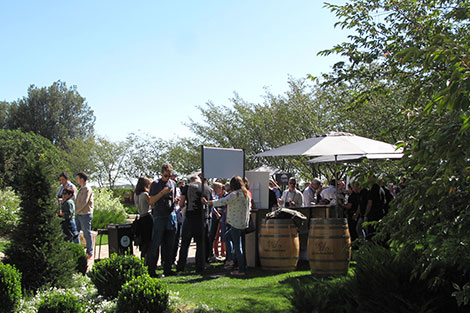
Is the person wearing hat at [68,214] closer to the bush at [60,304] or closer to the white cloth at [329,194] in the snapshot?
the bush at [60,304]

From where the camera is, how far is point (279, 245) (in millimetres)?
9258

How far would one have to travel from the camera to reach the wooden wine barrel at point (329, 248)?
8.49 meters

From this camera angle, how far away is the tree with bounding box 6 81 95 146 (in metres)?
70.3

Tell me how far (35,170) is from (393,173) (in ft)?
16.1

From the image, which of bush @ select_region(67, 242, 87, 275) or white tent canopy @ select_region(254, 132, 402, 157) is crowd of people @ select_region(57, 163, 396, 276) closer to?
white tent canopy @ select_region(254, 132, 402, 157)

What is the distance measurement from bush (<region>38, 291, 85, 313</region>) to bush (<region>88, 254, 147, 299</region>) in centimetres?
62

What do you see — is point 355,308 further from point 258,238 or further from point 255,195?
point 255,195

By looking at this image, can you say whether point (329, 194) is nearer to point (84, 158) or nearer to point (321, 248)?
point (321, 248)

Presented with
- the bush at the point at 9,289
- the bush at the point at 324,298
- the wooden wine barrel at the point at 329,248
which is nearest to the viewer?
the bush at the point at 324,298

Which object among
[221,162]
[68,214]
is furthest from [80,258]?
[221,162]

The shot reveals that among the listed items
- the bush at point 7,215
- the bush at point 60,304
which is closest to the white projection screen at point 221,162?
the bush at point 60,304

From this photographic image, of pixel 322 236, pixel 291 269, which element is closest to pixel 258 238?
pixel 291 269

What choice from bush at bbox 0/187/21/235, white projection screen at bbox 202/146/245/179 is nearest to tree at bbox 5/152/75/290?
white projection screen at bbox 202/146/245/179

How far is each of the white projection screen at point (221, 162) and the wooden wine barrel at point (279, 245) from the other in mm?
1335
